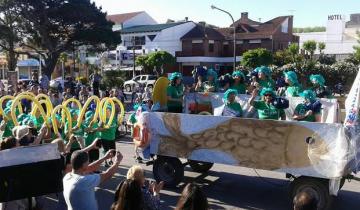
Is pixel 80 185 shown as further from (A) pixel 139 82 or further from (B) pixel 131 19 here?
(B) pixel 131 19

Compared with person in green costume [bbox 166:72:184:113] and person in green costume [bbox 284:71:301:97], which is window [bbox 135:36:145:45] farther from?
person in green costume [bbox 284:71:301:97]

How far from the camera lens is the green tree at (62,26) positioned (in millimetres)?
36562

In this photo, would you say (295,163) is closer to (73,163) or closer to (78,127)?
(73,163)

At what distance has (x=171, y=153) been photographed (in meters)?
8.48

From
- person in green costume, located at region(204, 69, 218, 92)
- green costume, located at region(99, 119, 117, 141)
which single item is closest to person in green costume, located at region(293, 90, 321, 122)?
person in green costume, located at region(204, 69, 218, 92)

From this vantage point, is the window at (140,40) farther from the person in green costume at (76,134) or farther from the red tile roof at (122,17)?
the person in green costume at (76,134)

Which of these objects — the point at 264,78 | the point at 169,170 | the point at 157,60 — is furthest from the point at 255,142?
the point at 157,60

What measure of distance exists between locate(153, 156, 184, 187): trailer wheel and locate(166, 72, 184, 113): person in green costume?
150 cm

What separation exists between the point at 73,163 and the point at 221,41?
52.7 metres

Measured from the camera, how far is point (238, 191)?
28.6 feet

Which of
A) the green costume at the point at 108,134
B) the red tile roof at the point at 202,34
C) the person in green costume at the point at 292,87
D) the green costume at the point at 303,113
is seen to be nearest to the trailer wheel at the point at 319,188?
the green costume at the point at 303,113

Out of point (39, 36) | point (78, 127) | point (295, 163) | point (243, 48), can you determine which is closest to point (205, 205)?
point (295, 163)

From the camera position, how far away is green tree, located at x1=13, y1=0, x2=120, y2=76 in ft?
120

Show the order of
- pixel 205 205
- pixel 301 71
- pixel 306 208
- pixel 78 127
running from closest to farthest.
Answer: pixel 306 208 → pixel 205 205 → pixel 78 127 → pixel 301 71
